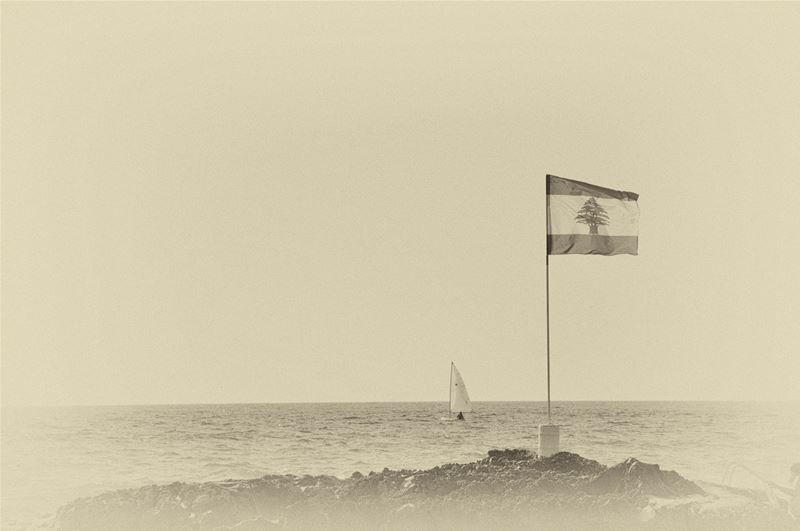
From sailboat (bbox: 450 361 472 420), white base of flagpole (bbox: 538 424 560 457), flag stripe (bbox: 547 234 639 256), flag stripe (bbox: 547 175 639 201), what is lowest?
white base of flagpole (bbox: 538 424 560 457)

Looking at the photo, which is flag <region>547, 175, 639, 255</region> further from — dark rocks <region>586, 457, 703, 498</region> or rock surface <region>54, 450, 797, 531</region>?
dark rocks <region>586, 457, 703, 498</region>

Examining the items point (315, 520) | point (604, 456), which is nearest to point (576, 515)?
point (315, 520)

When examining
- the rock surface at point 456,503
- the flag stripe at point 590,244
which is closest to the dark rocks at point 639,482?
the rock surface at point 456,503

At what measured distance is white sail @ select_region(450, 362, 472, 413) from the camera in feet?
223

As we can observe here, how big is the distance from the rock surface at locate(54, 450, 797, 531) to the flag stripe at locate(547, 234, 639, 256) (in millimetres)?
5029

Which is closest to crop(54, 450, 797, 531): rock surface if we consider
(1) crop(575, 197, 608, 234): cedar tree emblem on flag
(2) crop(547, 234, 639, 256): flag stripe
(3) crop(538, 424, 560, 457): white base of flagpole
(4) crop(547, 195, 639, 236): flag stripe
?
(3) crop(538, 424, 560, 457): white base of flagpole

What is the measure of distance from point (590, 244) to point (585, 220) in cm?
61

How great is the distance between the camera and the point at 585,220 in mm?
24891

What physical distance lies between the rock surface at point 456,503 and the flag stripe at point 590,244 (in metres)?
5.03

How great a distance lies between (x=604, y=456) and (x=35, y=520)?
1956 centimetres

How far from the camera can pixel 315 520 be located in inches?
856

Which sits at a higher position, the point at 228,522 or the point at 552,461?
the point at 552,461

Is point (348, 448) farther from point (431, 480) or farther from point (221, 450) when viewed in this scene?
point (431, 480)

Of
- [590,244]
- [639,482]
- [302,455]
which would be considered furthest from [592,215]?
[302,455]
